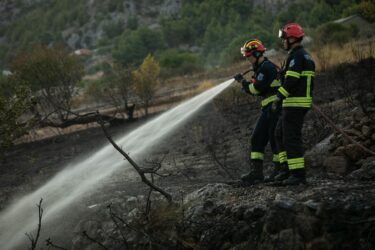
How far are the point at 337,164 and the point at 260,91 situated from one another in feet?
5.48

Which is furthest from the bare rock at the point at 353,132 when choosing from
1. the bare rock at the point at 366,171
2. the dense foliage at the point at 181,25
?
the dense foliage at the point at 181,25

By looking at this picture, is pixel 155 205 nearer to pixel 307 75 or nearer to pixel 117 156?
pixel 307 75

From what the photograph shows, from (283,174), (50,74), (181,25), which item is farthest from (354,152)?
(181,25)

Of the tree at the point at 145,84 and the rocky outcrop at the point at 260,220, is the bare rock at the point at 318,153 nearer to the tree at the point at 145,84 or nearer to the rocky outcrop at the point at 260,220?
the rocky outcrop at the point at 260,220

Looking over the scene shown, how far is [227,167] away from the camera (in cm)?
897

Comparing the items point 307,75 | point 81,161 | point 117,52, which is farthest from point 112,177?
point 117,52

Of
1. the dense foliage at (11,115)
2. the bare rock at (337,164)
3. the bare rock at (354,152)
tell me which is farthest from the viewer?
the dense foliage at (11,115)

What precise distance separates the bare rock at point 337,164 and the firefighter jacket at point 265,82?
1.45 metres

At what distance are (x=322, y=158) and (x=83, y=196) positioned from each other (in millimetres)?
4077

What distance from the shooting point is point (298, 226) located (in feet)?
16.5

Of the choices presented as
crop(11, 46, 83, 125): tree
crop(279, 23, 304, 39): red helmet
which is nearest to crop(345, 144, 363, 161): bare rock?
crop(279, 23, 304, 39): red helmet

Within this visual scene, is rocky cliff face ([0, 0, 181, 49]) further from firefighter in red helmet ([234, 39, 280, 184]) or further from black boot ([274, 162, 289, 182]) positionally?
black boot ([274, 162, 289, 182])

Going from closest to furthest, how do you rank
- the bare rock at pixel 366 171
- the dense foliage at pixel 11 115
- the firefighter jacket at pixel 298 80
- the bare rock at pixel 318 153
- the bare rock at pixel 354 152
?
the firefighter jacket at pixel 298 80 → the bare rock at pixel 366 171 → the bare rock at pixel 354 152 → the bare rock at pixel 318 153 → the dense foliage at pixel 11 115

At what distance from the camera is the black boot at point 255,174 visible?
665cm
